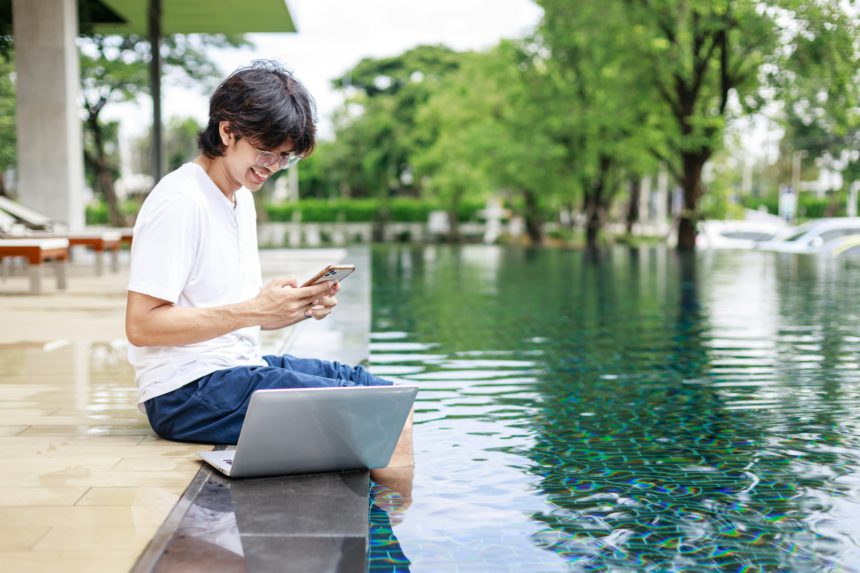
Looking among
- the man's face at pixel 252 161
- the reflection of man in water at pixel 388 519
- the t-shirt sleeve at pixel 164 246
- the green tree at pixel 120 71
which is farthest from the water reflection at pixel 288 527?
the green tree at pixel 120 71

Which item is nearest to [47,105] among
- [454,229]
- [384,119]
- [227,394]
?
[227,394]

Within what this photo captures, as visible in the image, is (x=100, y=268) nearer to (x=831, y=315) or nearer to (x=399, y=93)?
(x=831, y=315)

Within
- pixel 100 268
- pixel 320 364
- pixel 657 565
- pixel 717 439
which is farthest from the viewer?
pixel 100 268

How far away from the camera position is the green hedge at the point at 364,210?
49969mm

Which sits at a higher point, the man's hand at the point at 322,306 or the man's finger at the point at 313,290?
the man's finger at the point at 313,290

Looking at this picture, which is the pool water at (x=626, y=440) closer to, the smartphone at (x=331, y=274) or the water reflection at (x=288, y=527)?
the water reflection at (x=288, y=527)

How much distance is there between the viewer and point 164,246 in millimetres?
3414

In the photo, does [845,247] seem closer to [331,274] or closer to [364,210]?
[331,274]

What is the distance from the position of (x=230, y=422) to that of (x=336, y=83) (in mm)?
51537

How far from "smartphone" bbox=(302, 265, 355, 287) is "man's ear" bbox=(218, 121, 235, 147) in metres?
0.54

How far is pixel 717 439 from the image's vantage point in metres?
4.70

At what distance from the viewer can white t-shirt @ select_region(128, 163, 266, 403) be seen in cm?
341

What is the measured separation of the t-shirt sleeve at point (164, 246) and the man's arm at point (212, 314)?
0.18ft

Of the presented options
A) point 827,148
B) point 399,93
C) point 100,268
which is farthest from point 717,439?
point 827,148
